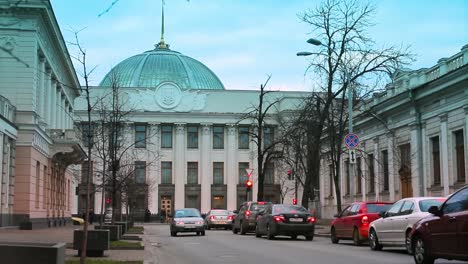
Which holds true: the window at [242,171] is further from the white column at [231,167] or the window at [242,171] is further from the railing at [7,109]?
the railing at [7,109]

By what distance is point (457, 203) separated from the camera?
476 inches

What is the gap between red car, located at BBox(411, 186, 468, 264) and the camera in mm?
11523

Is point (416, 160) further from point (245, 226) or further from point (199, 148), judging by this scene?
point (199, 148)

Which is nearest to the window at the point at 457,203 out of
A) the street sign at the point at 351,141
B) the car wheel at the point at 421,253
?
the car wheel at the point at 421,253

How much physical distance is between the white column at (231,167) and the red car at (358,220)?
58.7 m

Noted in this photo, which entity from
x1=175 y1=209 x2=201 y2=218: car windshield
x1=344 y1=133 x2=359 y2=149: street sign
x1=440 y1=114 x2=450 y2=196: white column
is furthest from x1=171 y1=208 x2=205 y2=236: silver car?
x1=440 y1=114 x2=450 y2=196: white column

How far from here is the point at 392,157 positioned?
4269 centimetres

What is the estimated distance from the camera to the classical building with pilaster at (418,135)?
33497mm

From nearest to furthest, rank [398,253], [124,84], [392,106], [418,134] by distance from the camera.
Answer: [398,253] → [418,134] → [392,106] → [124,84]

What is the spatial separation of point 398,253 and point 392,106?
2401 cm

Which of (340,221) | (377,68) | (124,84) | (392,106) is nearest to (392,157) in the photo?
(392,106)

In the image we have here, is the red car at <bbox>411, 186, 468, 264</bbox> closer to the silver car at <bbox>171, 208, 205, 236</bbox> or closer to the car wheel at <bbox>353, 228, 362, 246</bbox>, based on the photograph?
the car wheel at <bbox>353, 228, 362, 246</bbox>

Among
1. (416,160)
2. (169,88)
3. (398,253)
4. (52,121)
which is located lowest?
(398,253)

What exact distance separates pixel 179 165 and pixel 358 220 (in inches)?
2407
